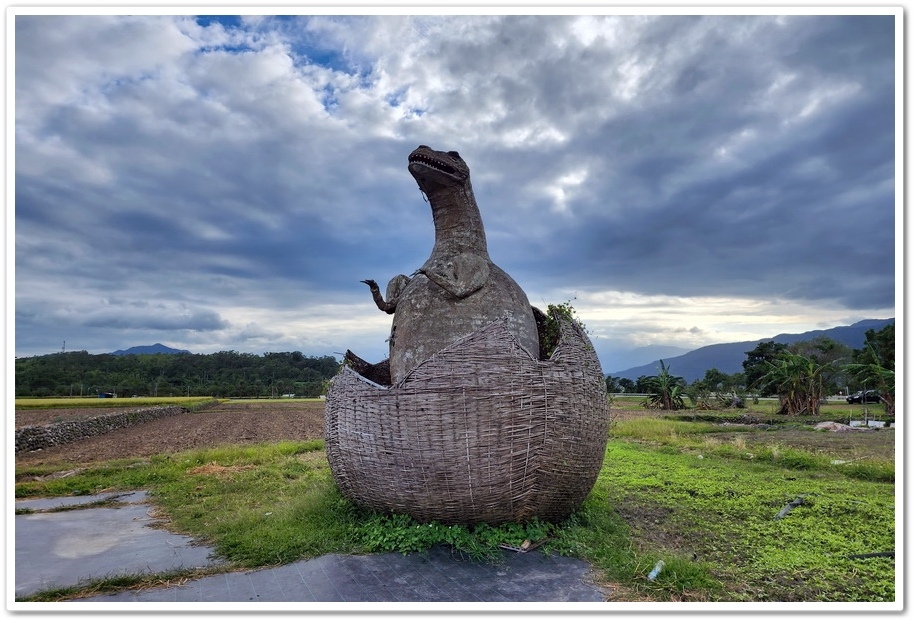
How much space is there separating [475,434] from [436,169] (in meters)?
3.11

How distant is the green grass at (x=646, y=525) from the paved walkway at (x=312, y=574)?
212 mm

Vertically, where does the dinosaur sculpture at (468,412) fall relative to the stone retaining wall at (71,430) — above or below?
above

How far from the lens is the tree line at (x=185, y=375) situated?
118ft

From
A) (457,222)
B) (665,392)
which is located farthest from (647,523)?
Result: (665,392)

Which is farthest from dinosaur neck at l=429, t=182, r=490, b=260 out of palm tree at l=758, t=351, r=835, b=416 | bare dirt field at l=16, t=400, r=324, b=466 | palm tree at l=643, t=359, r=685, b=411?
palm tree at l=643, t=359, r=685, b=411

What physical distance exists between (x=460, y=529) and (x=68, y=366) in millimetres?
36808

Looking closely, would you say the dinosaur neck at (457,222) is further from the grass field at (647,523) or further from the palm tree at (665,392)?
the palm tree at (665,392)

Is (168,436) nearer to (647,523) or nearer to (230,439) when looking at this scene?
(230,439)

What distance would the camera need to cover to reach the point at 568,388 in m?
5.63

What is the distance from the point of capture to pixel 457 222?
6.88 meters

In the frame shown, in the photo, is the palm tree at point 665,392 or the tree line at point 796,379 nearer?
the tree line at point 796,379

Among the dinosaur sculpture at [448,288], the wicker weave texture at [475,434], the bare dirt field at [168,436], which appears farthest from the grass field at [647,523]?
the bare dirt field at [168,436]

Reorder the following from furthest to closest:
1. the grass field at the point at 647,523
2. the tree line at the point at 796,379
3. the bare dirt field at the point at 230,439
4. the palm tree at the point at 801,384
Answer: the palm tree at the point at 801,384, the tree line at the point at 796,379, the bare dirt field at the point at 230,439, the grass field at the point at 647,523
